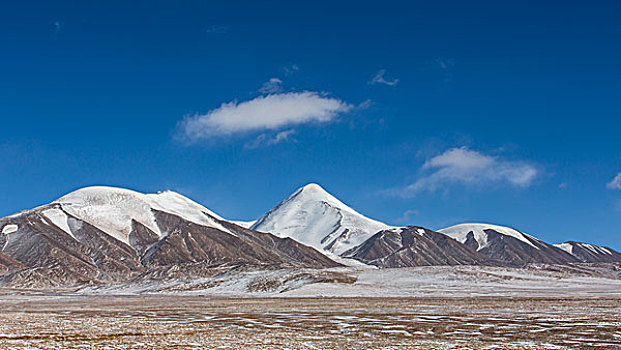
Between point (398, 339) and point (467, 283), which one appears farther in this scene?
point (467, 283)

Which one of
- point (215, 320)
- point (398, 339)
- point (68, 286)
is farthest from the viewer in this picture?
point (68, 286)

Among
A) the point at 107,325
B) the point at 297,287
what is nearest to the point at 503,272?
the point at 297,287

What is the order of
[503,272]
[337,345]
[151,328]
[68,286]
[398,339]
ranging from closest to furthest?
[337,345] < [398,339] < [151,328] < [503,272] < [68,286]

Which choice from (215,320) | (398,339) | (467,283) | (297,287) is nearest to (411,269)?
(467,283)

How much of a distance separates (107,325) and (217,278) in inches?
4153

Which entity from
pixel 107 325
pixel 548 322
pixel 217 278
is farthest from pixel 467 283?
pixel 107 325

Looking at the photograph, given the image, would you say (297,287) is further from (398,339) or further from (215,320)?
(398,339)

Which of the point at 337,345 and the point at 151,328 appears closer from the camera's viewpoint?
the point at 337,345

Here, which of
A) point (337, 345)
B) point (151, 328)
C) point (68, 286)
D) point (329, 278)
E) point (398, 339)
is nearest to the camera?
point (337, 345)

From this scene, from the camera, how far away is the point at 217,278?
14250cm

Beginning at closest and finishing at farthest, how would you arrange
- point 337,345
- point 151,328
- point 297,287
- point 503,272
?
point 337,345 < point 151,328 < point 297,287 < point 503,272

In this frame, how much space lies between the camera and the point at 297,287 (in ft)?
392

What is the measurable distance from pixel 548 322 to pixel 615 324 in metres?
3.87

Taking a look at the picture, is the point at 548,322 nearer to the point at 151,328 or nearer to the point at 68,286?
the point at 151,328
